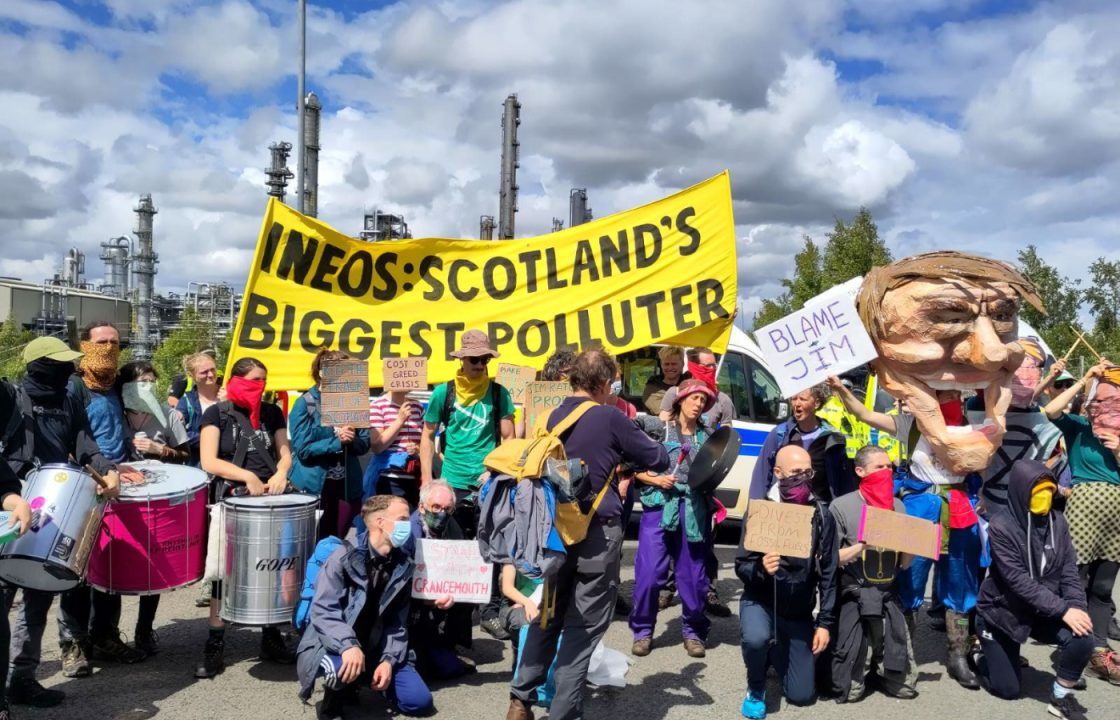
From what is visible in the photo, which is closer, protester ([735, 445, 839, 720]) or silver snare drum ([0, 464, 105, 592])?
silver snare drum ([0, 464, 105, 592])

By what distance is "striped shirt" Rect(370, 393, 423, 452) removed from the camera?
6086 mm

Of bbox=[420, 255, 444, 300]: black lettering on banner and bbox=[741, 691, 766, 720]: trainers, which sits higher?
bbox=[420, 255, 444, 300]: black lettering on banner

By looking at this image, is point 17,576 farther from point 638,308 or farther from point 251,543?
point 638,308

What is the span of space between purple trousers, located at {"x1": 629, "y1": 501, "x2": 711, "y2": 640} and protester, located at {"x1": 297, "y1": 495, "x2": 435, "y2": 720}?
1.57 m

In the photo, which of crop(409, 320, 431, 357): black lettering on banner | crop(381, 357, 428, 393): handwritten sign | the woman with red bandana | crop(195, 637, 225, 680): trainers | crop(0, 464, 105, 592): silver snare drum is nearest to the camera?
crop(0, 464, 105, 592): silver snare drum

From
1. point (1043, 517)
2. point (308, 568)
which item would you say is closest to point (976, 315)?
point (1043, 517)

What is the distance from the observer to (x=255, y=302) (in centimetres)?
691

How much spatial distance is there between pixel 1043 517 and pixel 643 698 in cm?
237

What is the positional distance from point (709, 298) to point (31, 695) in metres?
5.40

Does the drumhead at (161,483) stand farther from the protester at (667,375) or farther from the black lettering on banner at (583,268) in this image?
the black lettering on banner at (583,268)

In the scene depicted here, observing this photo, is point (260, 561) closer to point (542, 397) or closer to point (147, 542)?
point (147, 542)

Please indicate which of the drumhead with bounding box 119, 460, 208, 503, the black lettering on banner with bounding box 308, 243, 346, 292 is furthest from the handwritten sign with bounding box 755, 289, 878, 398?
the black lettering on banner with bounding box 308, 243, 346, 292

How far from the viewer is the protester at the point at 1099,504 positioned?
17.5ft

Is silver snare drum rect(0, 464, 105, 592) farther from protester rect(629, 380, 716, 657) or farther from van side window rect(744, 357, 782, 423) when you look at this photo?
van side window rect(744, 357, 782, 423)
